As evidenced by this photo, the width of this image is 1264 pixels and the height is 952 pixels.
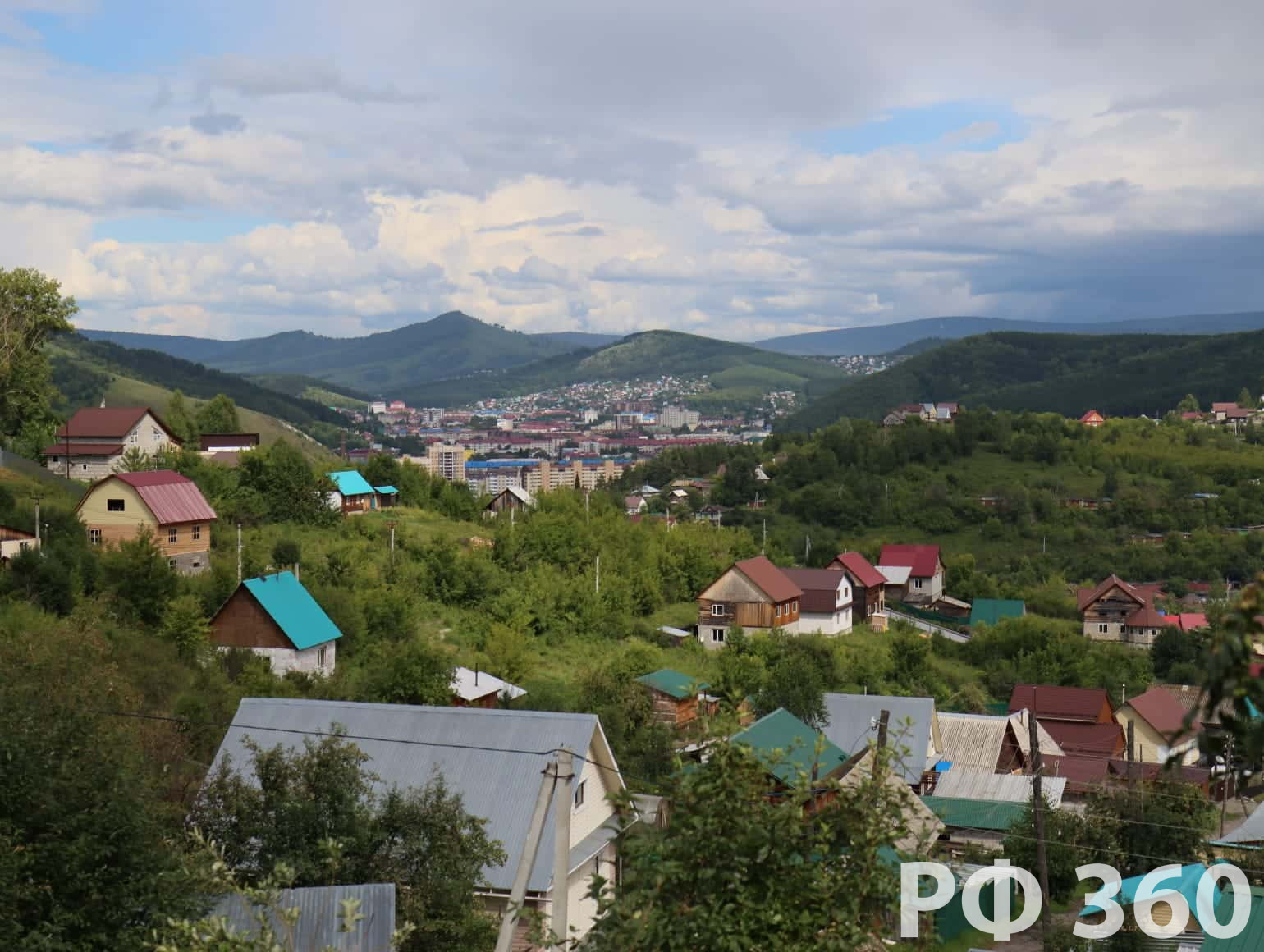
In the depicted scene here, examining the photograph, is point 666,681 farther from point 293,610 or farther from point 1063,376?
point 1063,376

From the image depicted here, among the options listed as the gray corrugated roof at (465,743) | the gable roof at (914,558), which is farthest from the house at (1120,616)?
the gray corrugated roof at (465,743)

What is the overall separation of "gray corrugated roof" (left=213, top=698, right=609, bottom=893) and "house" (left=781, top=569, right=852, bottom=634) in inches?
1105

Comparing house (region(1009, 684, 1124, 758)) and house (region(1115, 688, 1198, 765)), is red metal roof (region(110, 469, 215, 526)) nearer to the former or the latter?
house (region(1009, 684, 1124, 758))

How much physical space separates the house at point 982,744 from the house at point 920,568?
27.7m

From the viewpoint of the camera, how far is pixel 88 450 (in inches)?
1403

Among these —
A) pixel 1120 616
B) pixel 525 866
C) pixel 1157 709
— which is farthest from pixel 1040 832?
pixel 1120 616

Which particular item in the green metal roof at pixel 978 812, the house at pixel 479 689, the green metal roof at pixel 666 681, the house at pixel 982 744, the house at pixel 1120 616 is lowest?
the house at pixel 1120 616

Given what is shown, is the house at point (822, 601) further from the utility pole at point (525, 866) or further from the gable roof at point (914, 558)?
the utility pole at point (525, 866)

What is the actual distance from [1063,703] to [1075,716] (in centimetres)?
Result: 59

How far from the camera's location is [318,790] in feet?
36.7

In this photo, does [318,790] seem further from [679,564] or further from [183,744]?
[679,564]

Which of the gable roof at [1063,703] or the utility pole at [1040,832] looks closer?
the utility pole at [1040,832]

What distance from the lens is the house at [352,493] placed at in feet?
125

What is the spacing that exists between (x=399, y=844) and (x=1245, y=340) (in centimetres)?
14199
